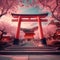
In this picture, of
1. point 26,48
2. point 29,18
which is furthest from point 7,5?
point 26,48

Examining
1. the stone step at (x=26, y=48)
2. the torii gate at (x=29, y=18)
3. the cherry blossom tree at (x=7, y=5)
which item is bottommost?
the stone step at (x=26, y=48)

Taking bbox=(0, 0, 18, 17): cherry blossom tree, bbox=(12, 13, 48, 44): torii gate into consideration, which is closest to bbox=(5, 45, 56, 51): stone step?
bbox=(12, 13, 48, 44): torii gate

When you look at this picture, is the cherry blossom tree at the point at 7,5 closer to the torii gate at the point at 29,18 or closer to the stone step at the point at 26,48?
the torii gate at the point at 29,18

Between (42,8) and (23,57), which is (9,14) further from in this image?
(23,57)

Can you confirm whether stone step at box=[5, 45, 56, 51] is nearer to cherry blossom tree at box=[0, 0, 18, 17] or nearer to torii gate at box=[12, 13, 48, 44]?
torii gate at box=[12, 13, 48, 44]

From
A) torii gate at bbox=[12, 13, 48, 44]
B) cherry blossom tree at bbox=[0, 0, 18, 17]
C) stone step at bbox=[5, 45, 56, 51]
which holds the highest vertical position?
cherry blossom tree at bbox=[0, 0, 18, 17]

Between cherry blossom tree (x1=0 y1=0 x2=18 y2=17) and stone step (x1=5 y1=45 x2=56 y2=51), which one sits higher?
cherry blossom tree (x1=0 y1=0 x2=18 y2=17)

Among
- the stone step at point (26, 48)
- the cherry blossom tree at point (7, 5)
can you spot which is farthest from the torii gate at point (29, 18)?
the stone step at point (26, 48)

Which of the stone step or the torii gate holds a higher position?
the torii gate

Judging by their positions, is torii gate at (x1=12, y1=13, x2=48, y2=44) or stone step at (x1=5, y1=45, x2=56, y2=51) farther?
torii gate at (x1=12, y1=13, x2=48, y2=44)

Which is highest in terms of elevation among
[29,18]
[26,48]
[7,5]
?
[7,5]

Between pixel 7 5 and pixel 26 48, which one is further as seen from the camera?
pixel 7 5

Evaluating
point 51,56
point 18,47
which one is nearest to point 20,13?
point 18,47

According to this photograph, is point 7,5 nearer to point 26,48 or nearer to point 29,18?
point 29,18
